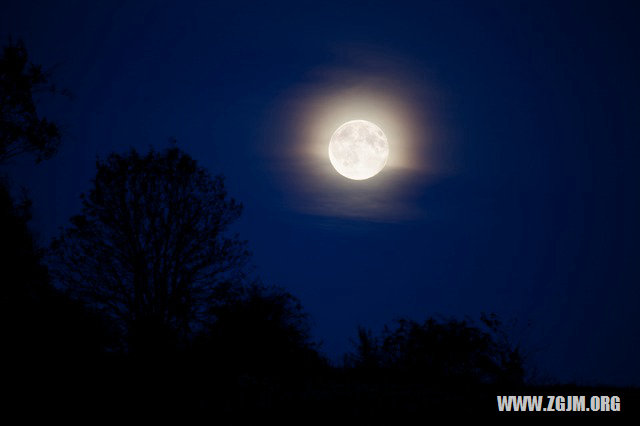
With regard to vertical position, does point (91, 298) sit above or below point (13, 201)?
below

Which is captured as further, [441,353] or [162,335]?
[441,353]

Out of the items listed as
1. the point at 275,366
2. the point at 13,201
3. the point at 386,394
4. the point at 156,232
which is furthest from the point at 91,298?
the point at 386,394

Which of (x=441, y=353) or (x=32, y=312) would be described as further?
(x=441, y=353)

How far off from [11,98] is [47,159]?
1.71m

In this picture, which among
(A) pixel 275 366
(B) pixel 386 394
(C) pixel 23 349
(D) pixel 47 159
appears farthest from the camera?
(A) pixel 275 366

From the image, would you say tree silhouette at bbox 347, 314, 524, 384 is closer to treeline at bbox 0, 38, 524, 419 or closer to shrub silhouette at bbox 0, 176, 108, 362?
treeline at bbox 0, 38, 524, 419

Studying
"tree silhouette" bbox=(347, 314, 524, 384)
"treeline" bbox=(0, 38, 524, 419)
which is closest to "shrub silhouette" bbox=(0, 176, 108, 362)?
"treeline" bbox=(0, 38, 524, 419)

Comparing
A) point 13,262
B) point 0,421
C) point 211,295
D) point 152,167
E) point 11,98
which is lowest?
point 0,421

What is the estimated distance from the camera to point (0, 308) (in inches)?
351

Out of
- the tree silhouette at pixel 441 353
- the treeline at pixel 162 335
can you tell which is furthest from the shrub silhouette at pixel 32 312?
the tree silhouette at pixel 441 353

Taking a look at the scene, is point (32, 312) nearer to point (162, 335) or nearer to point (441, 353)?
point (162, 335)

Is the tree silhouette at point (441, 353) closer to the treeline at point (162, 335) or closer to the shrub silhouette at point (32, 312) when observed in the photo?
the treeline at point (162, 335)

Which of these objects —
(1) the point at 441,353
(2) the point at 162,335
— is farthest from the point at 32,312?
(1) the point at 441,353

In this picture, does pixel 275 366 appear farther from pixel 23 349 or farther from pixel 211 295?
pixel 23 349
